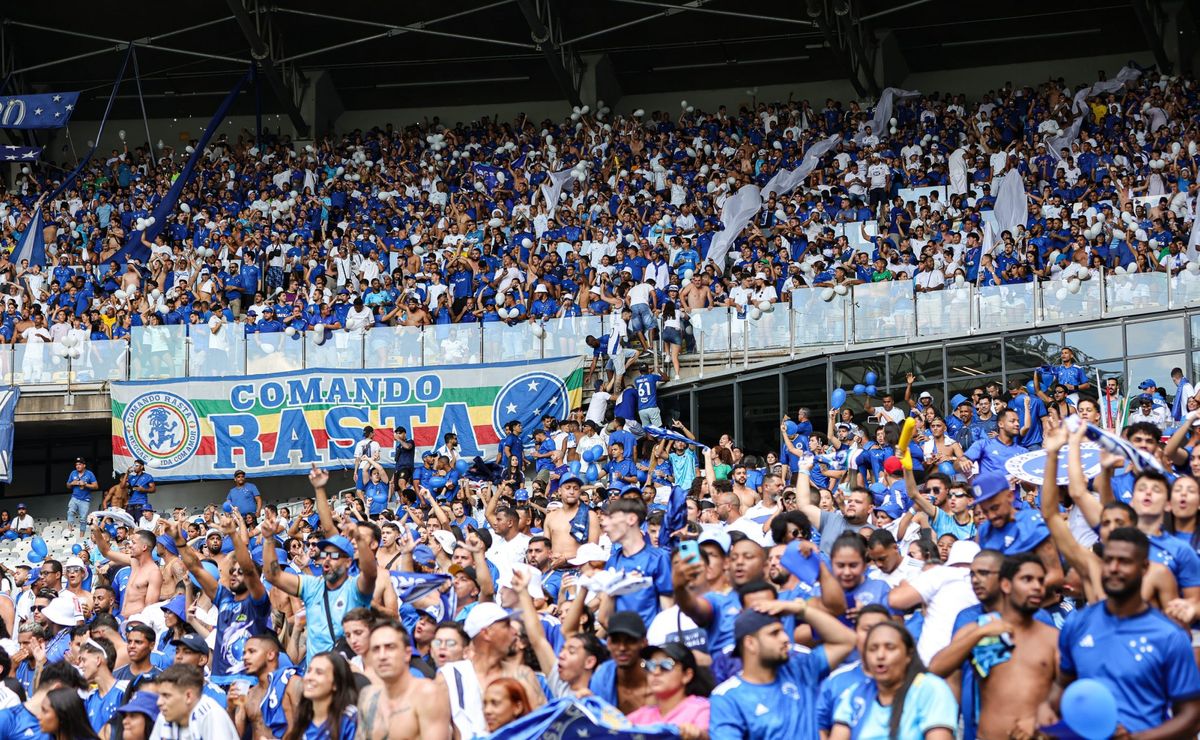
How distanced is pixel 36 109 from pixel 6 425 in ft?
36.0

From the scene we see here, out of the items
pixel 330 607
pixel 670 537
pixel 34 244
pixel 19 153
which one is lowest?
pixel 330 607

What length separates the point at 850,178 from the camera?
26.6 metres

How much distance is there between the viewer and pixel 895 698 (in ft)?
20.5

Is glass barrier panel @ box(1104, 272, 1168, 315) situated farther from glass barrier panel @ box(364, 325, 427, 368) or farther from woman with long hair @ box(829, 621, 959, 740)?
woman with long hair @ box(829, 621, 959, 740)

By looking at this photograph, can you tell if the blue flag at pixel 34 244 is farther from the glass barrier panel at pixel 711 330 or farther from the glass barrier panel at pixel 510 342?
the glass barrier panel at pixel 711 330

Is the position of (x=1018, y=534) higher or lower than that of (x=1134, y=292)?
lower

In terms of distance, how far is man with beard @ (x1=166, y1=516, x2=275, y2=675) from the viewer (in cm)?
1013

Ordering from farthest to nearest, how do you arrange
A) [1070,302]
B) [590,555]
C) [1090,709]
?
[1070,302]
[590,555]
[1090,709]

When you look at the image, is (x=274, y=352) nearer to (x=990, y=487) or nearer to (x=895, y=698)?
(x=990, y=487)

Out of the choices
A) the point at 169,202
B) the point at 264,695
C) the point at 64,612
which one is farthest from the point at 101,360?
the point at 264,695

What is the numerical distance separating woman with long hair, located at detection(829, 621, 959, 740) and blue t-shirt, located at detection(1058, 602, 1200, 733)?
0.61m

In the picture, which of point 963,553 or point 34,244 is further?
point 34,244

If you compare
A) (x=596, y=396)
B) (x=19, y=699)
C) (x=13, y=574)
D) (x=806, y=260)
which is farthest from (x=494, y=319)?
(x=19, y=699)

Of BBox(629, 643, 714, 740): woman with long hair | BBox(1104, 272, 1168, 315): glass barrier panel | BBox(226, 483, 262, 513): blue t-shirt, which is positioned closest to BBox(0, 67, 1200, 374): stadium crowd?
BBox(1104, 272, 1168, 315): glass barrier panel
